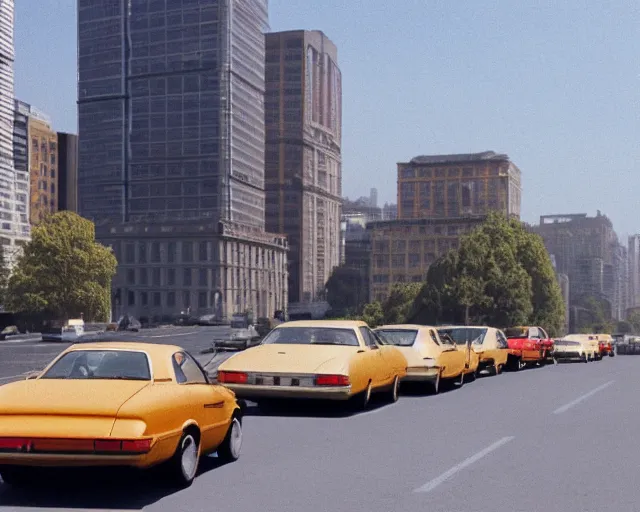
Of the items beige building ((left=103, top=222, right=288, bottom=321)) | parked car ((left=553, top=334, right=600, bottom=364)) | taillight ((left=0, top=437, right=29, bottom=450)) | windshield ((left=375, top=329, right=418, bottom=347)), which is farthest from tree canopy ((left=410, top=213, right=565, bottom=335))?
beige building ((left=103, top=222, right=288, bottom=321))

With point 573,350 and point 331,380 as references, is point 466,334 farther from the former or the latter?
point 573,350

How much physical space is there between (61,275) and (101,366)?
272 ft

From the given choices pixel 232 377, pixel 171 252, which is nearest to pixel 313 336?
pixel 232 377

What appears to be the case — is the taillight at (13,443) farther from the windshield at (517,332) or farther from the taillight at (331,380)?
the windshield at (517,332)

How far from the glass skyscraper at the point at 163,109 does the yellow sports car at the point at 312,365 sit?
16752cm

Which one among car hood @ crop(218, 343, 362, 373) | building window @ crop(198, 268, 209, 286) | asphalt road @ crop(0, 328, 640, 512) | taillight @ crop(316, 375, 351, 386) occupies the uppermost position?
building window @ crop(198, 268, 209, 286)

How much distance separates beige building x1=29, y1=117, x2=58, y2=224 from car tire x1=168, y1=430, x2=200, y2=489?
16980cm

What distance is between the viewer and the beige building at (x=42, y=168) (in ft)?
582

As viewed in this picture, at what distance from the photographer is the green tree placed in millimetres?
89312

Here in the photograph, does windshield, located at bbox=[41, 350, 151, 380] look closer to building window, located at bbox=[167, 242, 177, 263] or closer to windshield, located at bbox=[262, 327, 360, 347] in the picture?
windshield, located at bbox=[262, 327, 360, 347]

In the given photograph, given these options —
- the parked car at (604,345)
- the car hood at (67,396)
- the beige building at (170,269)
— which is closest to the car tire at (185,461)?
the car hood at (67,396)

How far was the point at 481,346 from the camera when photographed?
92.0 feet

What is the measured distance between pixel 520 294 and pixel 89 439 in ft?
224

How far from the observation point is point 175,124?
7421 inches
